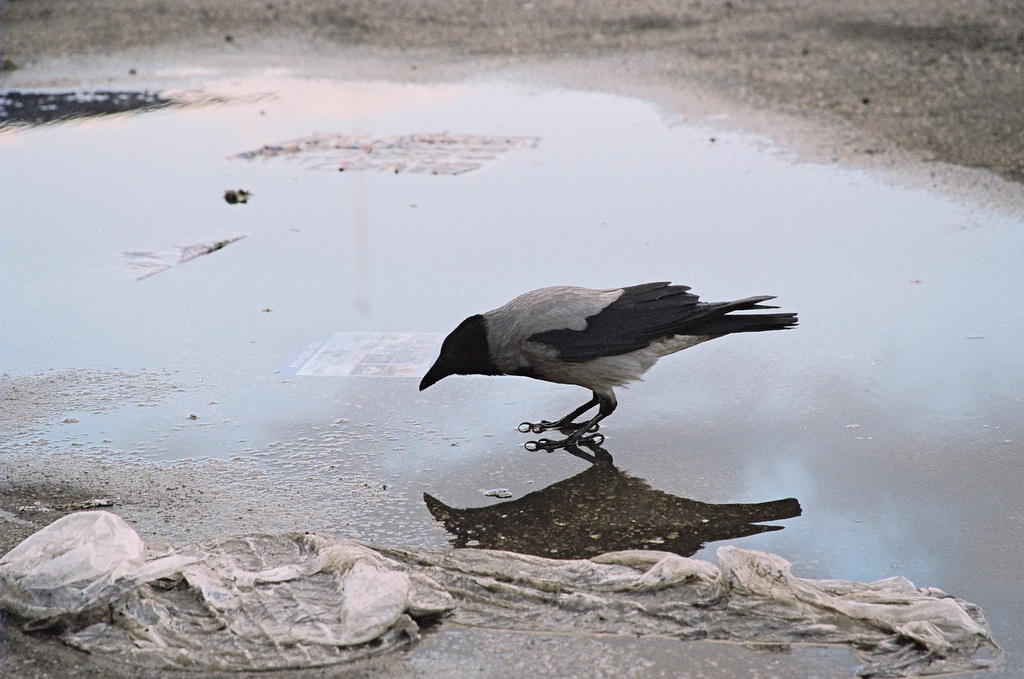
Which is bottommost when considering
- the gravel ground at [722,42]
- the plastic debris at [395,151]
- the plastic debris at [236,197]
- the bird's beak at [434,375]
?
the bird's beak at [434,375]

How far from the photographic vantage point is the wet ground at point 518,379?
381 cm

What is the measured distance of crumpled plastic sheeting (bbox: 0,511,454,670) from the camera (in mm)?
3105

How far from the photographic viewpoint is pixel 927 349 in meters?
5.17

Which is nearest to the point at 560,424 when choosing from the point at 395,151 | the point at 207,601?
the point at 207,601

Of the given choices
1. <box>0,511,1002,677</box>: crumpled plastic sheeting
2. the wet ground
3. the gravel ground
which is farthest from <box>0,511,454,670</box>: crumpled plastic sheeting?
the gravel ground

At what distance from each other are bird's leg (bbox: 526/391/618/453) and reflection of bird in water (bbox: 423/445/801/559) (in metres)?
0.31

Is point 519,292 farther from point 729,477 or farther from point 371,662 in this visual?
point 371,662

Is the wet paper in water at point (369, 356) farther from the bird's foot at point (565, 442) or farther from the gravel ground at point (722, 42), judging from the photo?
the gravel ground at point (722, 42)

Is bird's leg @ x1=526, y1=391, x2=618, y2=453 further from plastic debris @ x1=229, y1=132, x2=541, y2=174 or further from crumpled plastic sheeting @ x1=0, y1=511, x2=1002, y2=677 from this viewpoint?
plastic debris @ x1=229, y1=132, x2=541, y2=174

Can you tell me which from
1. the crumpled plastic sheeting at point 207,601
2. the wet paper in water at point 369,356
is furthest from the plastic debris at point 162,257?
the crumpled plastic sheeting at point 207,601

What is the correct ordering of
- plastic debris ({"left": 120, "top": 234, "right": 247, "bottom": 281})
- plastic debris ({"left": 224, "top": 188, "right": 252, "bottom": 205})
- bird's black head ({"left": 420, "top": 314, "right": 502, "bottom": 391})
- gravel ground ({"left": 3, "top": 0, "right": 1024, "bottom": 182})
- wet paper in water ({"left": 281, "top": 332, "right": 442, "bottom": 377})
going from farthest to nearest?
gravel ground ({"left": 3, "top": 0, "right": 1024, "bottom": 182}), plastic debris ({"left": 224, "top": 188, "right": 252, "bottom": 205}), plastic debris ({"left": 120, "top": 234, "right": 247, "bottom": 281}), wet paper in water ({"left": 281, "top": 332, "right": 442, "bottom": 377}), bird's black head ({"left": 420, "top": 314, "right": 502, "bottom": 391})

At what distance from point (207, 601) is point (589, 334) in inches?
69.6

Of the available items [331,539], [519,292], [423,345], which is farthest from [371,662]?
[519,292]

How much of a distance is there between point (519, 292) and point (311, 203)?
2.39 metres
